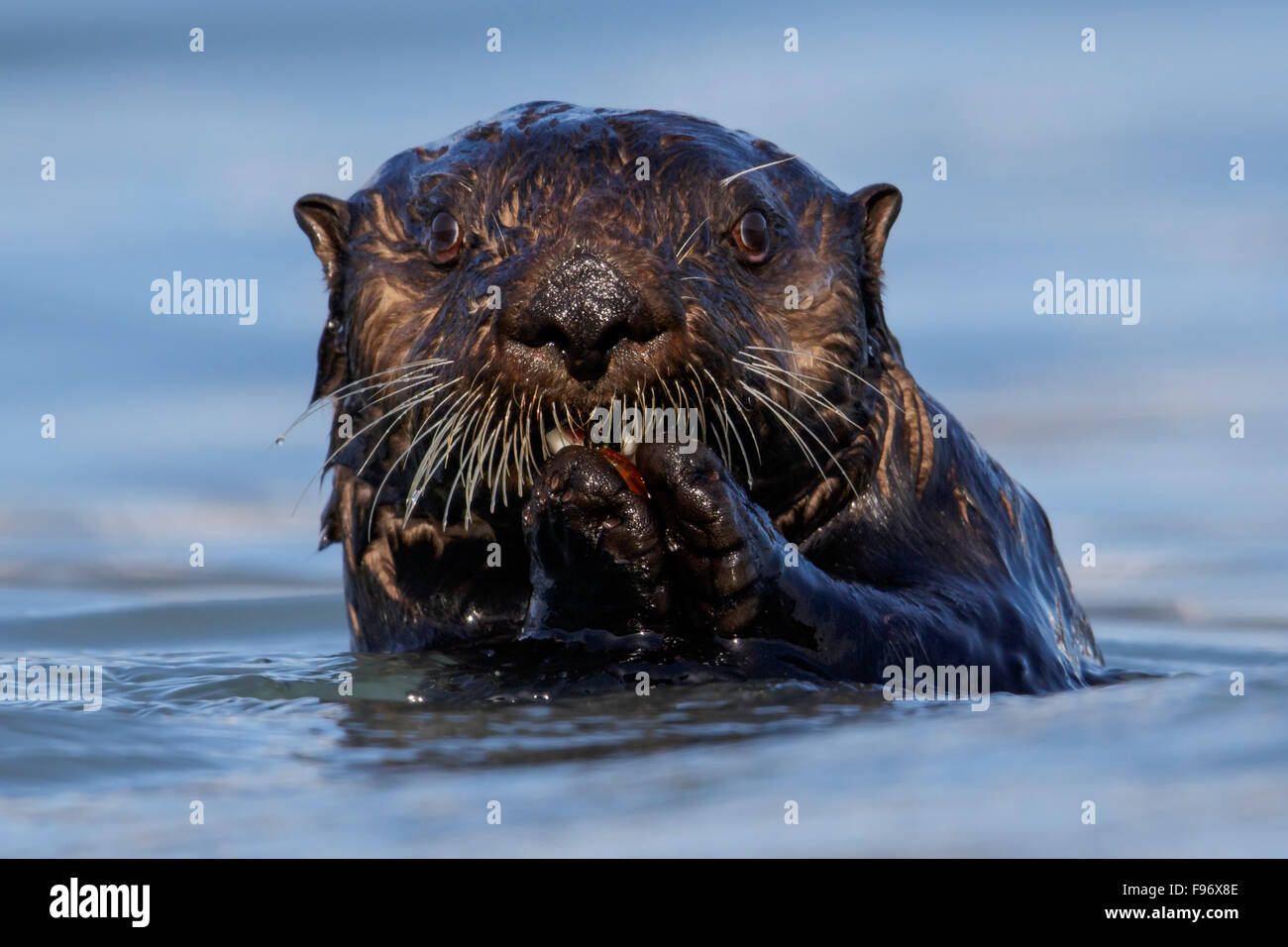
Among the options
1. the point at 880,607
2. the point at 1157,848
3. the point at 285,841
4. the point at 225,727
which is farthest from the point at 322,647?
the point at 1157,848

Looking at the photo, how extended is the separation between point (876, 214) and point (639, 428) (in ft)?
4.76

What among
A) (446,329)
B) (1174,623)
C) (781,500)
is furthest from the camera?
(1174,623)

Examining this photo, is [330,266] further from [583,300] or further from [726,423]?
[726,423]

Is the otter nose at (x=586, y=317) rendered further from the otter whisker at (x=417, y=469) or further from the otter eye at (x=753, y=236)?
the otter eye at (x=753, y=236)

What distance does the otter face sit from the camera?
17.1 ft

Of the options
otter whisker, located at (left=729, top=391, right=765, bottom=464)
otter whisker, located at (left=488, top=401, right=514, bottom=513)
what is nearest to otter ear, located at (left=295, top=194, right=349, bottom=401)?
otter whisker, located at (left=488, top=401, right=514, bottom=513)

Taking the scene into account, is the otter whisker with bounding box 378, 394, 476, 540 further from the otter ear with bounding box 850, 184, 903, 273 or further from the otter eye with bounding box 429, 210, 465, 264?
the otter ear with bounding box 850, 184, 903, 273

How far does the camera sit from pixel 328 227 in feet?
20.2

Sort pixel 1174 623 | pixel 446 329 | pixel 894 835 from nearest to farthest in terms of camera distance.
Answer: pixel 894 835 → pixel 446 329 → pixel 1174 623

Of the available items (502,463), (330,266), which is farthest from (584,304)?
(330,266)

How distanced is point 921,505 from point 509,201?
1562mm

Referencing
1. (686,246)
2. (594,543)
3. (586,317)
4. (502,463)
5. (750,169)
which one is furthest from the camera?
(750,169)
